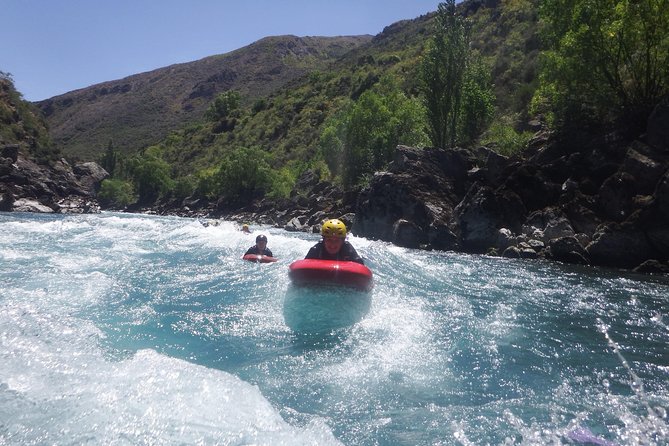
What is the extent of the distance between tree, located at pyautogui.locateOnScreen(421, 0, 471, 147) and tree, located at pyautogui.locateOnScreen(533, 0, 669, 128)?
881 centimetres

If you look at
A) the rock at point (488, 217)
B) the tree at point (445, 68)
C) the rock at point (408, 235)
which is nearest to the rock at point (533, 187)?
the rock at point (488, 217)

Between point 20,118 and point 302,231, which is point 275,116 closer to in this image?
point 20,118

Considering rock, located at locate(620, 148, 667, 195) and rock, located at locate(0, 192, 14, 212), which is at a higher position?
rock, located at locate(620, 148, 667, 195)

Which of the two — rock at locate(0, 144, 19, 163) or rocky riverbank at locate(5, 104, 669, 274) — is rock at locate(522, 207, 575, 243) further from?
rock at locate(0, 144, 19, 163)

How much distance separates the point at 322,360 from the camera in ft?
21.8

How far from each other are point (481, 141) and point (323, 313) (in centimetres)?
2613

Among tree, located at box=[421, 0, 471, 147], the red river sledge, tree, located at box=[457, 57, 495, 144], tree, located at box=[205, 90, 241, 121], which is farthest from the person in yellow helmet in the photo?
tree, located at box=[205, 90, 241, 121]

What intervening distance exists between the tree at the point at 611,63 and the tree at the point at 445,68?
28.9 feet

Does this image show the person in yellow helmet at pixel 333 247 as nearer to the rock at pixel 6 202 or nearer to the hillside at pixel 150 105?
the rock at pixel 6 202

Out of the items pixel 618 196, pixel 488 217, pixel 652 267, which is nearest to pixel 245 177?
pixel 488 217

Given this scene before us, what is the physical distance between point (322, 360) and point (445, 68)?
91.7ft

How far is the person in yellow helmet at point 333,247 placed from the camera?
425 inches

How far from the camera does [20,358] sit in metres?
6.02

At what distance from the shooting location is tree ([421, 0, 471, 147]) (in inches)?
1195
